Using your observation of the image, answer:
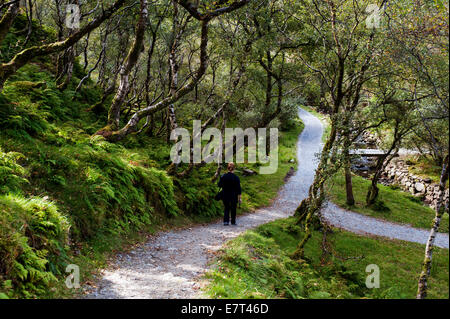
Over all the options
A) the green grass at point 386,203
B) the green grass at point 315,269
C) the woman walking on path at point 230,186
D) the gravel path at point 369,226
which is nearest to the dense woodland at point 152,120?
the green grass at point 386,203

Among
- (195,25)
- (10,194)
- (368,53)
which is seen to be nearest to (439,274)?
(10,194)

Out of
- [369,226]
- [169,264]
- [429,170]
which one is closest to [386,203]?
[369,226]

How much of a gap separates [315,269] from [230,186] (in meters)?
4.33

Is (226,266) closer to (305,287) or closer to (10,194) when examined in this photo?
(305,287)

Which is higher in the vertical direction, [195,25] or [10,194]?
[195,25]

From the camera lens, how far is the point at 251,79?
20.8 metres

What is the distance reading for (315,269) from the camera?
10367mm

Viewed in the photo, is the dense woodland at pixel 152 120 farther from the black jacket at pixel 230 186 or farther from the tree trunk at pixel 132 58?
the black jacket at pixel 230 186

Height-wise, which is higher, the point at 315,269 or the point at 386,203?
the point at 386,203

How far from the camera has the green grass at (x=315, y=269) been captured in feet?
18.7

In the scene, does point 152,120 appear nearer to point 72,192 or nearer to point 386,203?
point 72,192

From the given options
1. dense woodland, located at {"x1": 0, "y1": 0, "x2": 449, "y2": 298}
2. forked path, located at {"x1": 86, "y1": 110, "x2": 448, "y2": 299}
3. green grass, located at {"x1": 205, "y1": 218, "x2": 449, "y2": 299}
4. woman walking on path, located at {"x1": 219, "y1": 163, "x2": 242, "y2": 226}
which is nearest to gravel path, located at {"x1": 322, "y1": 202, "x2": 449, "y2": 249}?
forked path, located at {"x1": 86, "y1": 110, "x2": 448, "y2": 299}

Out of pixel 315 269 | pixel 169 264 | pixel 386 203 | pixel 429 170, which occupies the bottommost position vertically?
pixel 315 269
